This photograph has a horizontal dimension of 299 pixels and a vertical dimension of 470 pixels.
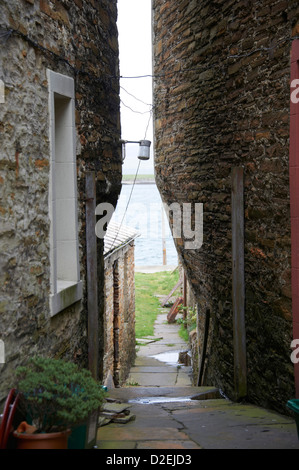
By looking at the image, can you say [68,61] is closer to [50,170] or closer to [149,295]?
[50,170]

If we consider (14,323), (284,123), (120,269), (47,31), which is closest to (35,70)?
(47,31)

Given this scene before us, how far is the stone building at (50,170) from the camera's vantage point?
333 centimetres

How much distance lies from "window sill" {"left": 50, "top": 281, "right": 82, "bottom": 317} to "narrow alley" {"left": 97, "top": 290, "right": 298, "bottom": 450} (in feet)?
3.25

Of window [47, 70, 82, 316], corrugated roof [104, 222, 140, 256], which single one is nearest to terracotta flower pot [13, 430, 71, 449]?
window [47, 70, 82, 316]

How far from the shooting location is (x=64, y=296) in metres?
4.38

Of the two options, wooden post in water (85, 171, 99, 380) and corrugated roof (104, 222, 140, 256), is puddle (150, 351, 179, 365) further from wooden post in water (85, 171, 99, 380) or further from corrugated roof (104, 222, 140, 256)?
wooden post in water (85, 171, 99, 380)

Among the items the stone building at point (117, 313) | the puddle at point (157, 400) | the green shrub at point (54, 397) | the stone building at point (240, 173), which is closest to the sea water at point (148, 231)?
the stone building at point (117, 313)

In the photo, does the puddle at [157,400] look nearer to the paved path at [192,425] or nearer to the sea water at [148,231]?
the paved path at [192,425]

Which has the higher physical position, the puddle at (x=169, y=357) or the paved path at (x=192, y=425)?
the paved path at (x=192, y=425)

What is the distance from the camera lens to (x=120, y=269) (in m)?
11.3

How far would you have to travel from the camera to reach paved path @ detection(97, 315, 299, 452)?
378 centimetres

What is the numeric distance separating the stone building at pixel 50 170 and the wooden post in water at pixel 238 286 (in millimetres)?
1378
